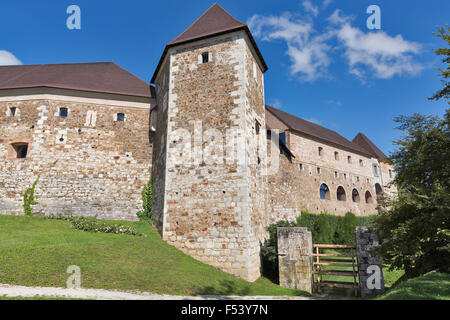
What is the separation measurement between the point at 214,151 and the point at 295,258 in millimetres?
5796

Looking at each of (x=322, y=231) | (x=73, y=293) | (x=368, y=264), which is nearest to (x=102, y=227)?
(x=73, y=293)

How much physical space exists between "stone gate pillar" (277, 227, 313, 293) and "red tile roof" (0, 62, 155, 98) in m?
11.7

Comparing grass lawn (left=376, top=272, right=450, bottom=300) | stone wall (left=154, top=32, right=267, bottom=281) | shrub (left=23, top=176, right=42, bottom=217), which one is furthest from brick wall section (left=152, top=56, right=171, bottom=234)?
grass lawn (left=376, top=272, right=450, bottom=300)

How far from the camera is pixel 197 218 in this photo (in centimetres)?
1133

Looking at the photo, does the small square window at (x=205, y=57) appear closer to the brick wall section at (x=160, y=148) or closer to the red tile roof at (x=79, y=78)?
the brick wall section at (x=160, y=148)

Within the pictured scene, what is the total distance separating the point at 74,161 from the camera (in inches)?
599

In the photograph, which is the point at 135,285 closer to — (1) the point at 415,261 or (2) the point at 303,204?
(1) the point at 415,261

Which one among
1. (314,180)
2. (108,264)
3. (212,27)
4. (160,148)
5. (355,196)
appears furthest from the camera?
(355,196)

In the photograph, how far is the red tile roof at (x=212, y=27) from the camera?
13008 mm

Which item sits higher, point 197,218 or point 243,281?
point 197,218

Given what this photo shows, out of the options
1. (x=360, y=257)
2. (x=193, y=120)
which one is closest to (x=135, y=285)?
(x=193, y=120)

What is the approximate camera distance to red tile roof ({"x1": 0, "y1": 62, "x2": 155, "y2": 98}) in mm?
16266

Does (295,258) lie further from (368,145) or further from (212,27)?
(368,145)
